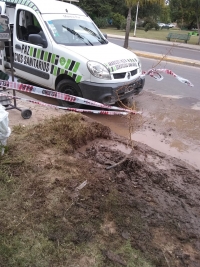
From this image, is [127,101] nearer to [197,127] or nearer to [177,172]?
[197,127]

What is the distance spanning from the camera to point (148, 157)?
15.3ft

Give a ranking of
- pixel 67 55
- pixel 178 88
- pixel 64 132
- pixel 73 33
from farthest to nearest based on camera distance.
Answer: pixel 178 88 < pixel 73 33 < pixel 67 55 < pixel 64 132

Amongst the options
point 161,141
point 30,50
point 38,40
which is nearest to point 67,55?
point 38,40

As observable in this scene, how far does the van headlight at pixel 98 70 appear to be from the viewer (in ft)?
18.7

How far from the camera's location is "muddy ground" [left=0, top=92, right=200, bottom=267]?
2.66 metres

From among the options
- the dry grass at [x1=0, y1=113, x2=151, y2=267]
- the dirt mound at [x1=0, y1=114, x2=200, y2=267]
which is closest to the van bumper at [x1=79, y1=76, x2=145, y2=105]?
the dirt mound at [x1=0, y1=114, x2=200, y2=267]

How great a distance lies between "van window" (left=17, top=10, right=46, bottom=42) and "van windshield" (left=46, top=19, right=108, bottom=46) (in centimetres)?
59

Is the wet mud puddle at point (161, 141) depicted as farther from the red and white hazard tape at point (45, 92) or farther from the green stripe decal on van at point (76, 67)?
the green stripe decal on van at point (76, 67)

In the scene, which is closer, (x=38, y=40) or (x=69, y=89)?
(x=69, y=89)

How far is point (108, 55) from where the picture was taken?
6.10 meters

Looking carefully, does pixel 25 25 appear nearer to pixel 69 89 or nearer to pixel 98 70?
pixel 69 89

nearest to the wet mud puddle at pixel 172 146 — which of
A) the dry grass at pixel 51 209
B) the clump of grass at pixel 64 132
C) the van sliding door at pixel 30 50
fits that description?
the clump of grass at pixel 64 132

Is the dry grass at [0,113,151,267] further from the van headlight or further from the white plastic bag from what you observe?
the van headlight

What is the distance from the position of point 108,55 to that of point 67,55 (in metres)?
0.83
